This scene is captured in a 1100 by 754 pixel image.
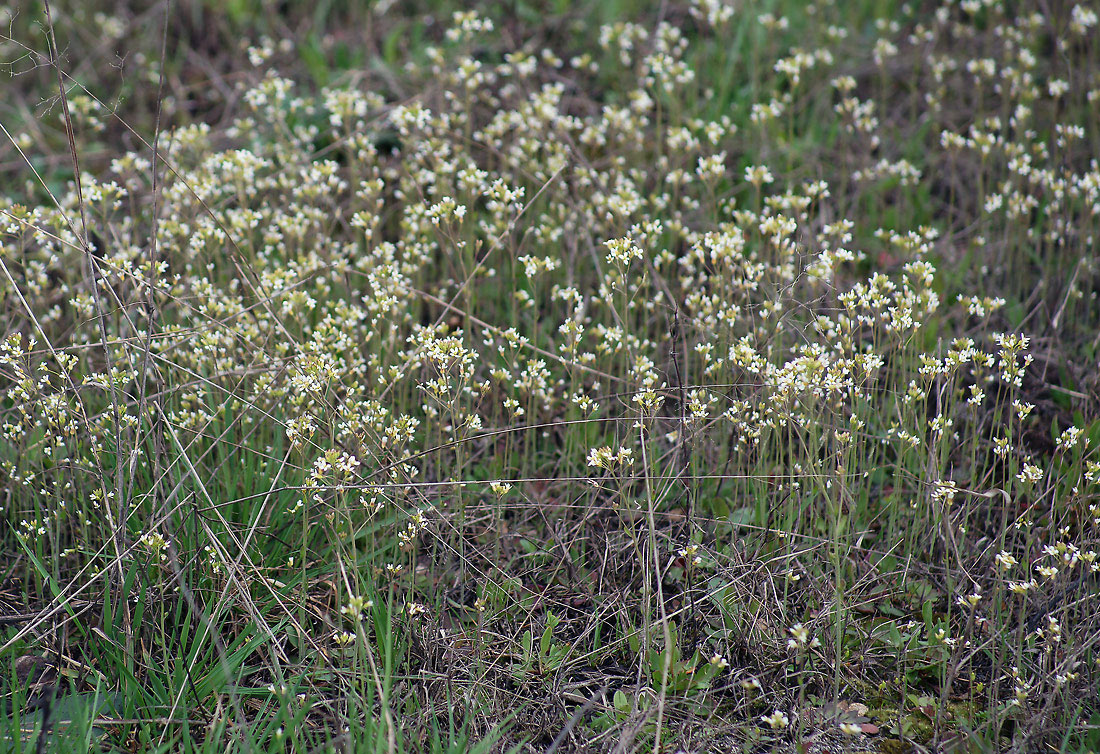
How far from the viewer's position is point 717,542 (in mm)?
2836

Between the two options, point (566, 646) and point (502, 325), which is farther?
point (502, 325)

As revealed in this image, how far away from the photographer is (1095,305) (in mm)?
3990

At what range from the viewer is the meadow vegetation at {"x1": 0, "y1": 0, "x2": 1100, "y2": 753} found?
2.39 meters

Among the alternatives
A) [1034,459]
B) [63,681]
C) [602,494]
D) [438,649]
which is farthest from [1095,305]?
[63,681]

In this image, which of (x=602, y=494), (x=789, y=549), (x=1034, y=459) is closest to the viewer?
(x=789, y=549)

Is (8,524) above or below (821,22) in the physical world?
below

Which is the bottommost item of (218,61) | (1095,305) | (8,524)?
(8,524)

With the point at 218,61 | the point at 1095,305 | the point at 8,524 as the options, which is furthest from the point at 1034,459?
the point at 218,61

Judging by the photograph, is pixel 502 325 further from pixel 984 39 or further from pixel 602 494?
pixel 984 39

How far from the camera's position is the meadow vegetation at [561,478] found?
2.39 meters

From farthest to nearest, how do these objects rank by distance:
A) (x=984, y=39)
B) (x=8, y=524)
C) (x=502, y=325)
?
(x=984, y=39), (x=502, y=325), (x=8, y=524)

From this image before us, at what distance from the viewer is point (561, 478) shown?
271cm

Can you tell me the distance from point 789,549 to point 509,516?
109cm

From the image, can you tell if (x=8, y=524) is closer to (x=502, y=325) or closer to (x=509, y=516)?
(x=509, y=516)
